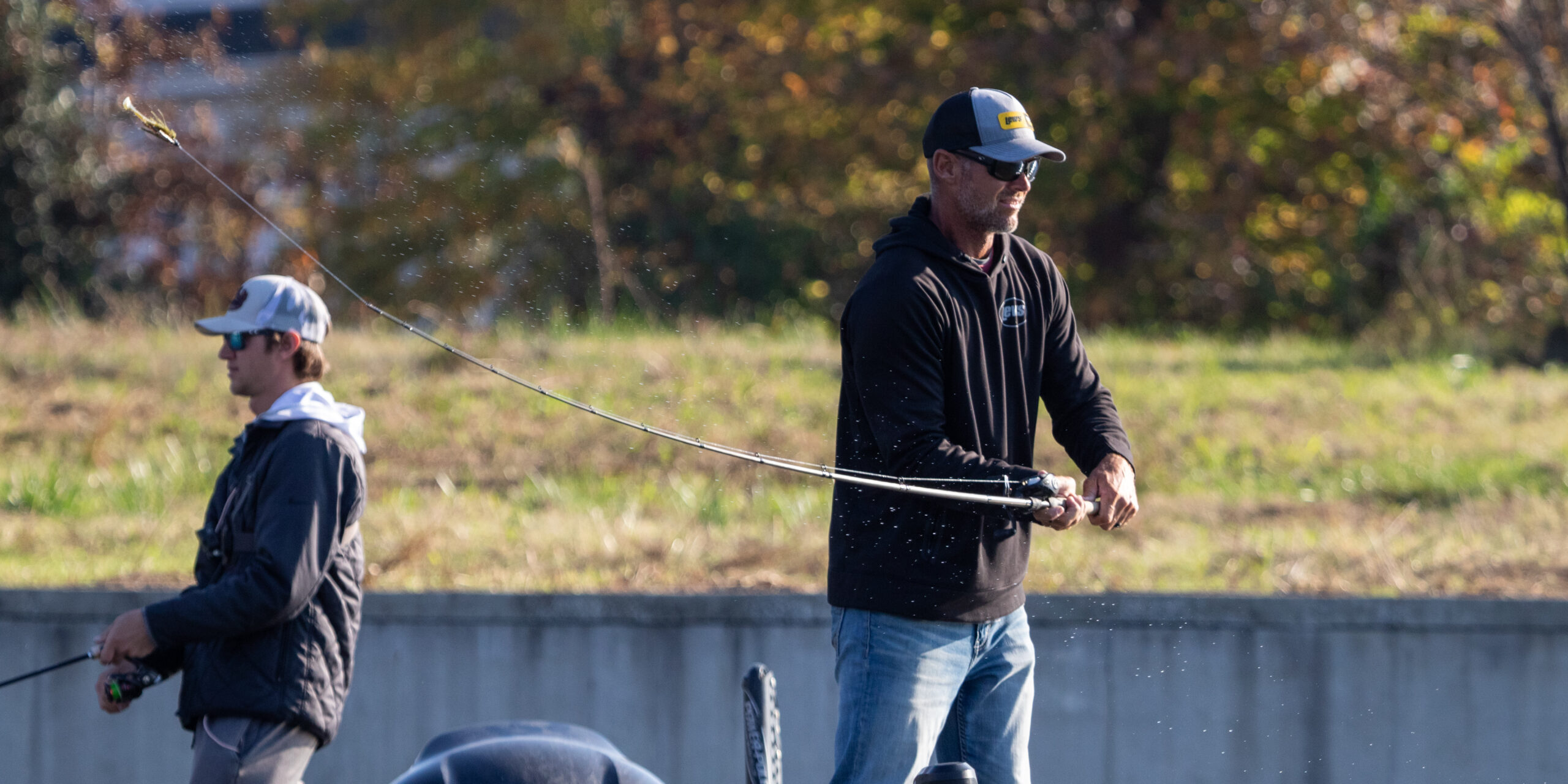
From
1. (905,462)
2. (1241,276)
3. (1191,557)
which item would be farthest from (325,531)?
(1241,276)

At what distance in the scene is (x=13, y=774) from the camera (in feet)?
18.3

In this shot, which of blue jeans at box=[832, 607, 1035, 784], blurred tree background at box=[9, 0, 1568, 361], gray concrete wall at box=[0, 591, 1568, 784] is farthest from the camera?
blurred tree background at box=[9, 0, 1568, 361]

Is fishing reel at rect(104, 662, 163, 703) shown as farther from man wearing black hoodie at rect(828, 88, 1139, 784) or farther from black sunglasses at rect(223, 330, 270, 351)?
man wearing black hoodie at rect(828, 88, 1139, 784)

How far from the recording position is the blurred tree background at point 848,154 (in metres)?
14.2

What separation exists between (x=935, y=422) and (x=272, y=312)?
4.89 ft

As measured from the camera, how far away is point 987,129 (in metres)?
3.16

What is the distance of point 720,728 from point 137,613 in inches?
102

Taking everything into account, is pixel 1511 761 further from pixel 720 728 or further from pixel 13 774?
pixel 13 774

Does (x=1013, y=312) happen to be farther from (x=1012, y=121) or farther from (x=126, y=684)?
(x=126, y=684)

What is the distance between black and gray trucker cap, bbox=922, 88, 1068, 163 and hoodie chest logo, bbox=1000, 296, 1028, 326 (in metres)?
0.30

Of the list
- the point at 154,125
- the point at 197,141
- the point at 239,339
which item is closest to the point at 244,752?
the point at 239,339

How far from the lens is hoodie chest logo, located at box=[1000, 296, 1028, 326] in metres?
3.25

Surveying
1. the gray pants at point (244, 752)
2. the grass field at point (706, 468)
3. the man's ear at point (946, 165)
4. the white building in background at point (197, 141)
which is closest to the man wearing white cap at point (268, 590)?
the gray pants at point (244, 752)

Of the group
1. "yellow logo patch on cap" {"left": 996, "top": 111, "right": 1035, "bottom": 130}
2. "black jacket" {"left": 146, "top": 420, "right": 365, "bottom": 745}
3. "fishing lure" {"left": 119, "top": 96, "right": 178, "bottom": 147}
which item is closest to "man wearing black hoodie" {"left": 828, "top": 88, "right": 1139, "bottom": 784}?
"yellow logo patch on cap" {"left": 996, "top": 111, "right": 1035, "bottom": 130}
